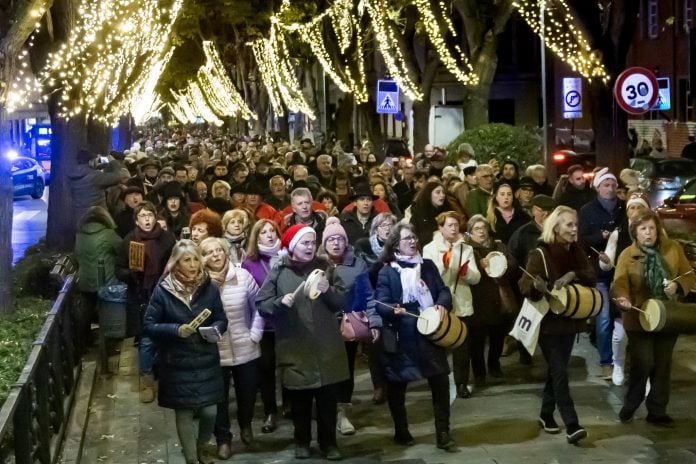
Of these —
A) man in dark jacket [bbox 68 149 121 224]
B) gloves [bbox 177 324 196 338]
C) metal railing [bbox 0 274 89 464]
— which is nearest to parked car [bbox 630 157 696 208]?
man in dark jacket [bbox 68 149 121 224]

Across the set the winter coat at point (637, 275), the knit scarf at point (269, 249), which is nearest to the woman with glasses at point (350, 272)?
the knit scarf at point (269, 249)

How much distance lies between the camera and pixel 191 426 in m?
8.03

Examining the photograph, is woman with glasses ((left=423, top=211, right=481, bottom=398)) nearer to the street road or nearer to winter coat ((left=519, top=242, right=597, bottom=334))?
winter coat ((left=519, top=242, right=597, bottom=334))

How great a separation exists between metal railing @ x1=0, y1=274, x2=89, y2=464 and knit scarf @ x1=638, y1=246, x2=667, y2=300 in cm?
457

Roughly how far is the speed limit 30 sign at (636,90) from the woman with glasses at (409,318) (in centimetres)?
878

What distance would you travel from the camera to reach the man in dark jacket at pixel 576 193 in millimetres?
12680

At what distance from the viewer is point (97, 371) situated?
11.7 meters

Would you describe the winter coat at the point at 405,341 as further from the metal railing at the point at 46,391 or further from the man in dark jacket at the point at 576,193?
the man in dark jacket at the point at 576,193

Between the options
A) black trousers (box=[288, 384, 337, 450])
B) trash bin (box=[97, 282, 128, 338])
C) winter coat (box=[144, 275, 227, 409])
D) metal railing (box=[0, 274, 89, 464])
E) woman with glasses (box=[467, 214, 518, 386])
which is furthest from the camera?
trash bin (box=[97, 282, 128, 338])

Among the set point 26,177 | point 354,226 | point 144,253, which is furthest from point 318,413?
point 26,177

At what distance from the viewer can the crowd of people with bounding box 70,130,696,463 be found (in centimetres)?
796

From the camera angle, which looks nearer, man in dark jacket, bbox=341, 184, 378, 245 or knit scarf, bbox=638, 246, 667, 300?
knit scarf, bbox=638, 246, 667, 300

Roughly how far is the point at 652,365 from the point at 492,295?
1.81 metres

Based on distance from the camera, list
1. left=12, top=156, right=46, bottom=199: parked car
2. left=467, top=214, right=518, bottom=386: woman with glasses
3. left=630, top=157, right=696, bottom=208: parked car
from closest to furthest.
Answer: left=467, top=214, right=518, bottom=386: woman with glasses → left=630, top=157, right=696, bottom=208: parked car → left=12, top=156, right=46, bottom=199: parked car
